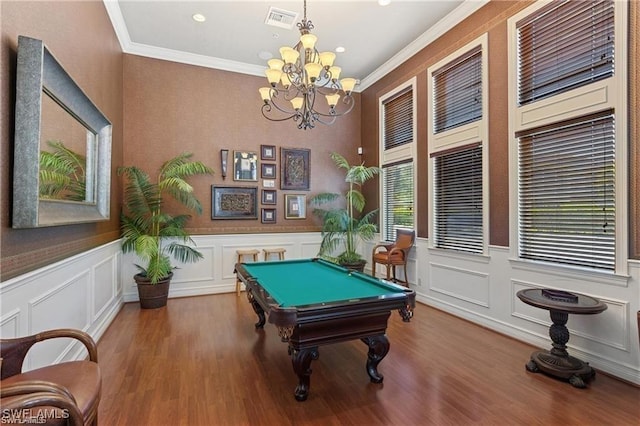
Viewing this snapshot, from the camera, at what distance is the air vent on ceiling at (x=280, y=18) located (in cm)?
397

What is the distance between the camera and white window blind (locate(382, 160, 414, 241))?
521 centimetres

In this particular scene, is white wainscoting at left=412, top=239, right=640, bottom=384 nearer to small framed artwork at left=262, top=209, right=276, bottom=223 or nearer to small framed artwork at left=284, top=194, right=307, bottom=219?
small framed artwork at left=284, top=194, right=307, bottom=219

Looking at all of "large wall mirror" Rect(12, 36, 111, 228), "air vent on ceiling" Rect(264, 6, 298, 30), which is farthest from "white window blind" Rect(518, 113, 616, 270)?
"large wall mirror" Rect(12, 36, 111, 228)

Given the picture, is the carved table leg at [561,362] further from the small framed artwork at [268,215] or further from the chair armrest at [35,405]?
the small framed artwork at [268,215]

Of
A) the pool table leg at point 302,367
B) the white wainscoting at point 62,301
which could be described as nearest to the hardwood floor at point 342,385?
the pool table leg at point 302,367

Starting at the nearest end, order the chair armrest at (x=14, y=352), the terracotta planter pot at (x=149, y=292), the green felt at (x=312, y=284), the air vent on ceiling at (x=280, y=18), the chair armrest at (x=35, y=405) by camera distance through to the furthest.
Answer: the chair armrest at (x=35, y=405) < the chair armrest at (x=14, y=352) < the green felt at (x=312, y=284) < the air vent on ceiling at (x=280, y=18) < the terracotta planter pot at (x=149, y=292)

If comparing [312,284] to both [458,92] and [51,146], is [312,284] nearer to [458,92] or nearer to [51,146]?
[51,146]

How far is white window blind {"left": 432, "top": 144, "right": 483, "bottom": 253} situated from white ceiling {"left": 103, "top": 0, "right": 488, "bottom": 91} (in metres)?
1.81

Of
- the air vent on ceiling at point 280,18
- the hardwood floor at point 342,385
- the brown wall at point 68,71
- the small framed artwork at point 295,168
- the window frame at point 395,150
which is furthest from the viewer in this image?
the small framed artwork at point 295,168

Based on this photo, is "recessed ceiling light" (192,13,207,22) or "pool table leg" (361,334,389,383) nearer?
"pool table leg" (361,334,389,383)

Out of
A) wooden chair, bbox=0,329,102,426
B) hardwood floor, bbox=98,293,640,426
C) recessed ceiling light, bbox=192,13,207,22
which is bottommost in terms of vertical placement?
hardwood floor, bbox=98,293,640,426

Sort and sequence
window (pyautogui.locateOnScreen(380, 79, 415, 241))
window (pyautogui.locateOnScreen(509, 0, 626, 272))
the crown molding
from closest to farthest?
window (pyautogui.locateOnScreen(509, 0, 626, 272)), the crown molding, window (pyautogui.locateOnScreen(380, 79, 415, 241))

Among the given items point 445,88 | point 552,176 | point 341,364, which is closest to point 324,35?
point 445,88

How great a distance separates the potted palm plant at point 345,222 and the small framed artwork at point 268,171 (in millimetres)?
892
